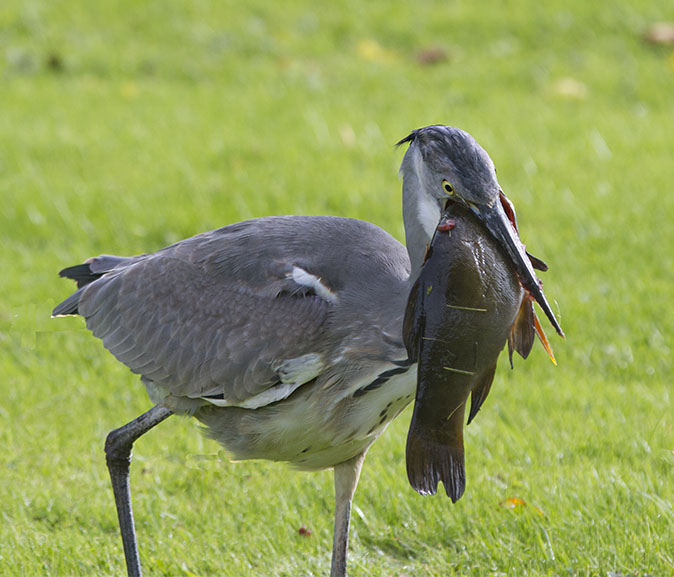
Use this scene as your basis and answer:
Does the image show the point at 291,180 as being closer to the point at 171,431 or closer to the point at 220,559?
the point at 171,431

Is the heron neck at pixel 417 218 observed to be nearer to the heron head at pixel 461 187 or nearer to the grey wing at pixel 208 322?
the heron head at pixel 461 187

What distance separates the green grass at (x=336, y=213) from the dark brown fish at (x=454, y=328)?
42.5 inches

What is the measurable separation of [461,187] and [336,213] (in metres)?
4.24

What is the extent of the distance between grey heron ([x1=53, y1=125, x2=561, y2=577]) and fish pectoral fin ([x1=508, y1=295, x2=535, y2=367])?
177 mm

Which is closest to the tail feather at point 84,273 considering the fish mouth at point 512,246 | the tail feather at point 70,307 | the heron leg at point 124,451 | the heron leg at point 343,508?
the tail feather at point 70,307

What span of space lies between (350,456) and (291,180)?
4.08m

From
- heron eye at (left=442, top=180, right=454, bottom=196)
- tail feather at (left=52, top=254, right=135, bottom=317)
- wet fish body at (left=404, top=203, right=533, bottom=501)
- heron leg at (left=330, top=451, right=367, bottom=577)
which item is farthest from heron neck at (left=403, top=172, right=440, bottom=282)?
tail feather at (left=52, top=254, right=135, bottom=317)

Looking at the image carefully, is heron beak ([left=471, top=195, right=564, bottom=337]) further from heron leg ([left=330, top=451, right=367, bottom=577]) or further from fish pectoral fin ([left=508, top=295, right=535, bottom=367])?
heron leg ([left=330, top=451, right=367, bottom=577])

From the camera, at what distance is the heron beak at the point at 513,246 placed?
338cm

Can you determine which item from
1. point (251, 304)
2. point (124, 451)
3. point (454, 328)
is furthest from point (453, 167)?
point (124, 451)

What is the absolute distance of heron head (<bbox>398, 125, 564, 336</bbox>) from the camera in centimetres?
342

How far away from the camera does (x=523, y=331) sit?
11.7 ft

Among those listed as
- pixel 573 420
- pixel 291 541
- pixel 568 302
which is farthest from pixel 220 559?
pixel 568 302

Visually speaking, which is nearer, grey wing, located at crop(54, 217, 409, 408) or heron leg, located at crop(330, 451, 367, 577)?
grey wing, located at crop(54, 217, 409, 408)
